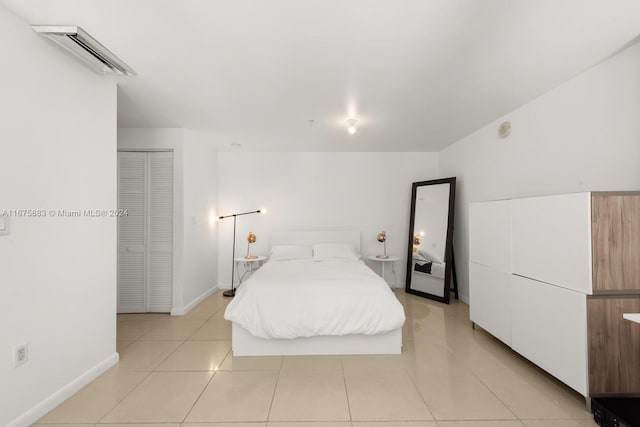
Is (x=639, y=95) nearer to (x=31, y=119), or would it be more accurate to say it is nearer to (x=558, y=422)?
(x=558, y=422)

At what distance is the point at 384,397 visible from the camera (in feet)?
6.60

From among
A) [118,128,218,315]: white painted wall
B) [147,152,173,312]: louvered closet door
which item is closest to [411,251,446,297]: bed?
[118,128,218,315]: white painted wall

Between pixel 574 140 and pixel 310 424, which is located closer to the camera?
pixel 310 424

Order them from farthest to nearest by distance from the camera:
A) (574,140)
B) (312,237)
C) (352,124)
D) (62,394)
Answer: (312,237) < (352,124) < (574,140) < (62,394)

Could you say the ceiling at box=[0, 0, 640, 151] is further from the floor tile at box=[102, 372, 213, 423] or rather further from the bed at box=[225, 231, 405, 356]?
the floor tile at box=[102, 372, 213, 423]

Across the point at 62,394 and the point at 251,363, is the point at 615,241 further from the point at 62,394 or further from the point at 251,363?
the point at 62,394

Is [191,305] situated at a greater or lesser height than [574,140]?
lesser

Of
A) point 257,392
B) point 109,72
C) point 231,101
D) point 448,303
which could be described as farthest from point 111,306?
point 448,303

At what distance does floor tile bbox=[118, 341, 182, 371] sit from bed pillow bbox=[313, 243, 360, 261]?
2129mm

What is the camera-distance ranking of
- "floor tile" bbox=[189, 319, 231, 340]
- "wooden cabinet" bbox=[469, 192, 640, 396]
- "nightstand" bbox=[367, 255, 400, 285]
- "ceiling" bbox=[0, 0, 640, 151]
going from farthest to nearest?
"nightstand" bbox=[367, 255, 400, 285], "floor tile" bbox=[189, 319, 231, 340], "wooden cabinet" bbox=[469, 192, 640, 396], "ceiling" bbox=[0, 0, 640, 151]

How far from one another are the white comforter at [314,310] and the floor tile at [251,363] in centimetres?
21

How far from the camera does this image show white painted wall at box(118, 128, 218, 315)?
12.3ft

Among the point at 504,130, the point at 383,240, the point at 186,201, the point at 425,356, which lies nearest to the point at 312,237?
the point at 383,240

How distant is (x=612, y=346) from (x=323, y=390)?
1889 mm
